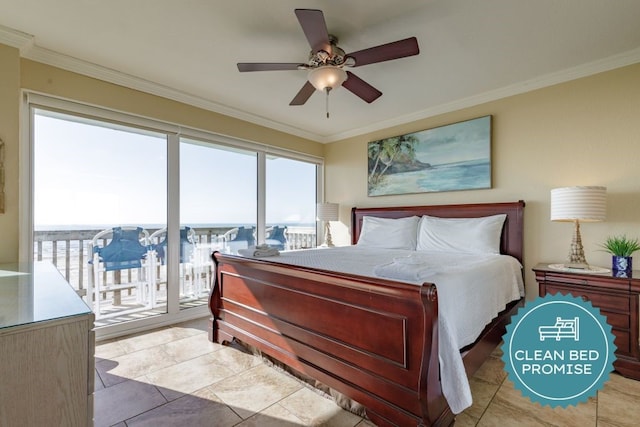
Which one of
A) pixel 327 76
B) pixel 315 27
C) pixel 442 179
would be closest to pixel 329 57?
pixel 327 76

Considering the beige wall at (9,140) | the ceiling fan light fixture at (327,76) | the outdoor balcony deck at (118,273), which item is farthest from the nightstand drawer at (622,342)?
the beige wall at (9,140)

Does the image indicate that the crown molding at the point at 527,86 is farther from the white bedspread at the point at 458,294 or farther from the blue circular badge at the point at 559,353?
the blue circular badge at the point at 559,353

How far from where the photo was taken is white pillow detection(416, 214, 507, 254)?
307 centimetres

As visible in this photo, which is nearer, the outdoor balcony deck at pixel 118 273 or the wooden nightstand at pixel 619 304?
the wooden nightstand at pixel 619 304

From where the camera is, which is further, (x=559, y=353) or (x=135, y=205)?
(x=135, y=205)

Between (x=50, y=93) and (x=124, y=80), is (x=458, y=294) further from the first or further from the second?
(x=50, y=93)

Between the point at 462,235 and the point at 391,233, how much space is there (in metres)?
0.83

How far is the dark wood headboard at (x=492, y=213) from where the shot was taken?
10.3 ft

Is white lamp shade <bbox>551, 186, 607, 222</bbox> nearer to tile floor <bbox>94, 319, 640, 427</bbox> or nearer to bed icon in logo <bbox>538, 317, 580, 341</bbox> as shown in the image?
bed icon in logo <bbox>538, 317, 580, 341</bbox>

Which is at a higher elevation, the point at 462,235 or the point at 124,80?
the point at 124,80

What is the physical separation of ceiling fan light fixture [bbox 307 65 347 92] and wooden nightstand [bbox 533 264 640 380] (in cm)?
238

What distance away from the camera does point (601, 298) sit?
92.4 inches

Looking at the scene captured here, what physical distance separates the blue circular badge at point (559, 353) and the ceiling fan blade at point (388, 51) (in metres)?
1.95

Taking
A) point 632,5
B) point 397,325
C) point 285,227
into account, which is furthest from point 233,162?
point 632,5
